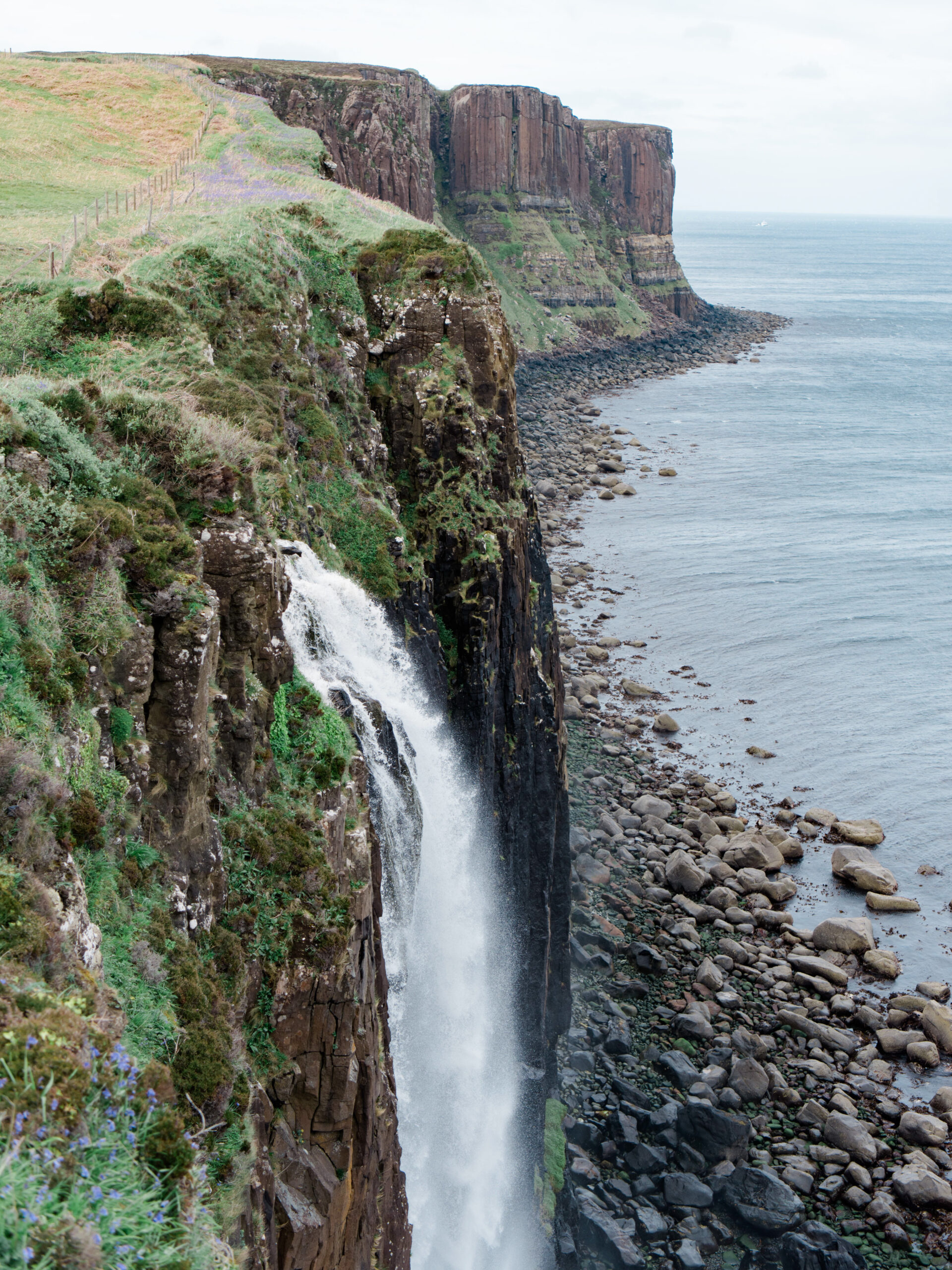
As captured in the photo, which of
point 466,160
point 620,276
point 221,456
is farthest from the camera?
point 620,276

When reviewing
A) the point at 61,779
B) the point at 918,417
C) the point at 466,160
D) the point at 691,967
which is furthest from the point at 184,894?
the point at 466,160

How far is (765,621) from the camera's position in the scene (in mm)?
51469

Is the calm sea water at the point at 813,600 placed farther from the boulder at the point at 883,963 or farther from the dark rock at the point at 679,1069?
the dark rock at the point at 679,1069

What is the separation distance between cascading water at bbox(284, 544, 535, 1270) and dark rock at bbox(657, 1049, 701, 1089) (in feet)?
17.6

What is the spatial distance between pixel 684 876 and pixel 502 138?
10786cm

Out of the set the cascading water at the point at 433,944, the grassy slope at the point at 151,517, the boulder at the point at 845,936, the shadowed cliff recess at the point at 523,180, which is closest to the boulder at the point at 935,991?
the boulder at the point at 845,936

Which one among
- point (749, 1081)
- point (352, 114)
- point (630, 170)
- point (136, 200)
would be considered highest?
point (630, 170)

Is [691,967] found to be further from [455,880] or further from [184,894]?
[184,894]

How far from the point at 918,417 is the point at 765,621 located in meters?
53.2

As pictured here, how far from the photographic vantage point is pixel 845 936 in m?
29.8

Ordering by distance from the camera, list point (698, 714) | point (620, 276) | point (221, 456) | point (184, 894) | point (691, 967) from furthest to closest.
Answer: point (620, 276), point (698, 714), point (691, 967), point (221, 456), point (184, 894)

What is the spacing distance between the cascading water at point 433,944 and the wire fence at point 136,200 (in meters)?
9.14

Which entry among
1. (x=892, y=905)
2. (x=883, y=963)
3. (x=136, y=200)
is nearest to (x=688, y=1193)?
(x=883, y=963)

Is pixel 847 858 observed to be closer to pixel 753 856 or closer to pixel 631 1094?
pixel 753 856
